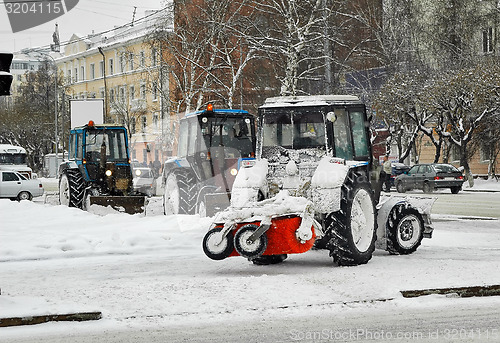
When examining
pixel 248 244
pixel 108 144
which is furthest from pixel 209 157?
pixel 248 244

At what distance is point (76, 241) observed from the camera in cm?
1580

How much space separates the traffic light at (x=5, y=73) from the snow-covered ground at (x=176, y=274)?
237 cm

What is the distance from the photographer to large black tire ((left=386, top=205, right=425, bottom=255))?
13523mm

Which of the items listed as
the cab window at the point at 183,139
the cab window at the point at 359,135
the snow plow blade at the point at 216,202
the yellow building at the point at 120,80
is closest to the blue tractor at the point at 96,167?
the cab window at the point at 183,139

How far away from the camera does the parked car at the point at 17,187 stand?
3731 cm

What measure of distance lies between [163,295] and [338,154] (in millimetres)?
4404

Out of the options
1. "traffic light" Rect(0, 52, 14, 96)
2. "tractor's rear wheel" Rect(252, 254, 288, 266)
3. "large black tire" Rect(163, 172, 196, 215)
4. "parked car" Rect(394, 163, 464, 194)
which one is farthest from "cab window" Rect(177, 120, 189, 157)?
"parked car" Rect(394, 163, 464, 194)

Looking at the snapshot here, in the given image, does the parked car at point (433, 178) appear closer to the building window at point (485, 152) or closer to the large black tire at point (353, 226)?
the building window at point (485, 152)

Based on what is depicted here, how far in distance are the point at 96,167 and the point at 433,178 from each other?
1921cm

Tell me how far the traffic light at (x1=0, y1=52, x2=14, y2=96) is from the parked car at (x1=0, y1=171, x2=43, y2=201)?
96.7 feet

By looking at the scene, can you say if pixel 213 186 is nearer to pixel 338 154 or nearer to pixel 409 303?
pixel 338 154

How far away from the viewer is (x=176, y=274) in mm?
11898

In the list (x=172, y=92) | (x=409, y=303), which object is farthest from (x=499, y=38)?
(x=409, y=303)

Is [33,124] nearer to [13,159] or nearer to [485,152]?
[13,159]
